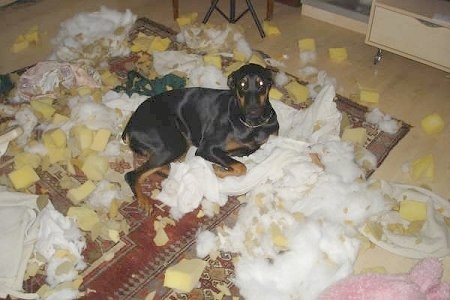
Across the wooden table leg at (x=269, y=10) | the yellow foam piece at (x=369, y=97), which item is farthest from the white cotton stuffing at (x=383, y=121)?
the wooden table leg at (x=269, y=10)

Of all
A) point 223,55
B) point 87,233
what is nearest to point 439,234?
point 87,233

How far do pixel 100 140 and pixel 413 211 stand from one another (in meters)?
2.16

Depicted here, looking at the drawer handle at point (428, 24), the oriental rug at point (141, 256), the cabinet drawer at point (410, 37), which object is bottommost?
the oriental rug at point (141, 256)

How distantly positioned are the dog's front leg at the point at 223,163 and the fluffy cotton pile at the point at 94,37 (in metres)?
1.84

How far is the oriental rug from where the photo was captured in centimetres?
244

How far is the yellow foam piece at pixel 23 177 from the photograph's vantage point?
9.84 ft

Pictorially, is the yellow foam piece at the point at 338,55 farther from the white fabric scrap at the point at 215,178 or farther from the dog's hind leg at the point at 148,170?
the dog's hind leg at the point at 148,170

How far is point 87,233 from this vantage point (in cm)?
275

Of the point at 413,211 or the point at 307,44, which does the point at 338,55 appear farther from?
the point at 413,211

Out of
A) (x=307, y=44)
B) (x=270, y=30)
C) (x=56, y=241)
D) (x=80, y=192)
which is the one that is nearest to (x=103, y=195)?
(x=80, y=192)

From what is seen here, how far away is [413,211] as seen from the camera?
2.73 meters

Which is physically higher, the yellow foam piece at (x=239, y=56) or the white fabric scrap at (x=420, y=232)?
the yellow foam piece at (x=239, y=56)

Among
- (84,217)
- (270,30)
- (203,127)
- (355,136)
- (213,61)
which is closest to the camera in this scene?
(84,217)

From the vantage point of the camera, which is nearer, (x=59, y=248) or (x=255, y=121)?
(x=59, y=248)
